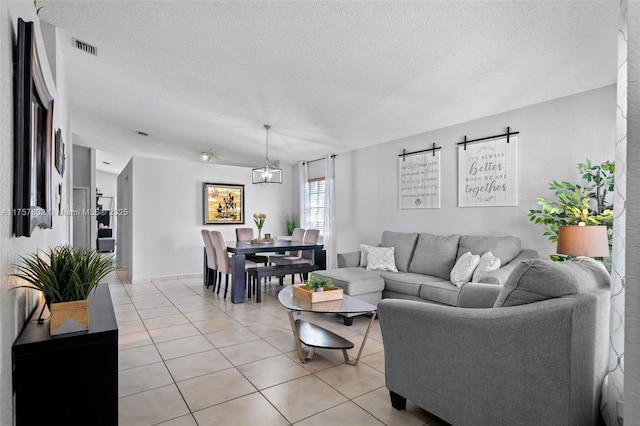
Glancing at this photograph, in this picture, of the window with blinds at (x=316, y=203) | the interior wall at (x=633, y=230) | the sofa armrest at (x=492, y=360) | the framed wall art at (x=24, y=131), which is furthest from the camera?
the window with blinds at (x=316, y=203)

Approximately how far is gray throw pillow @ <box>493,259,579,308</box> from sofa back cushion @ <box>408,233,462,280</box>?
8.46 feet

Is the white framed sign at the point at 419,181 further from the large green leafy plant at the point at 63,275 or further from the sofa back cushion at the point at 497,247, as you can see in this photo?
the large green leafy plant at the point at 63,275

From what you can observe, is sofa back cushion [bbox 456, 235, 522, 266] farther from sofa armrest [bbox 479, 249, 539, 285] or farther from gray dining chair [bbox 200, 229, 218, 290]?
gray dining chair [bbox 200, 229, 218, 290]

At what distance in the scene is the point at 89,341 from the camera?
1.43 m

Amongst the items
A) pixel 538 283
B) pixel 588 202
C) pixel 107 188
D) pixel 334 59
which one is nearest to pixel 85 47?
pixel 334 59

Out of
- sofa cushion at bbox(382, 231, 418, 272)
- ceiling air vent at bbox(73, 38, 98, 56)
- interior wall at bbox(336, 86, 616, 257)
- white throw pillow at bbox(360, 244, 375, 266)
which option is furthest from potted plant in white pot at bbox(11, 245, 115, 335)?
interior wall at bbox(336, 86, 616, 257)

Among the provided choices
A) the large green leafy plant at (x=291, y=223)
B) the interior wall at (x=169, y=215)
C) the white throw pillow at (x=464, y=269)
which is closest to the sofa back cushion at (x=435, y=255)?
the white throw pillow at (x=464, y=269)

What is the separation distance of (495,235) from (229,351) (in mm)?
3318

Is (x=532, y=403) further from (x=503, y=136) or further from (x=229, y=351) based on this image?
(x=503, y=136)

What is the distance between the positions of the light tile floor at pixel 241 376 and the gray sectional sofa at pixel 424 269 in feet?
1.43

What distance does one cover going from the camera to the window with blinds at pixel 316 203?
7.25 meters

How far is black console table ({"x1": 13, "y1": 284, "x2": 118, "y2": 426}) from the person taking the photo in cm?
130

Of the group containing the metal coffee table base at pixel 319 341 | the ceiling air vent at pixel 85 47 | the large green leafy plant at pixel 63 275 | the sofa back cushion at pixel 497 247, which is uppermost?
the ceiling air vent at pixel 85 47

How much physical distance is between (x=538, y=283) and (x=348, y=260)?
10.8 feet
